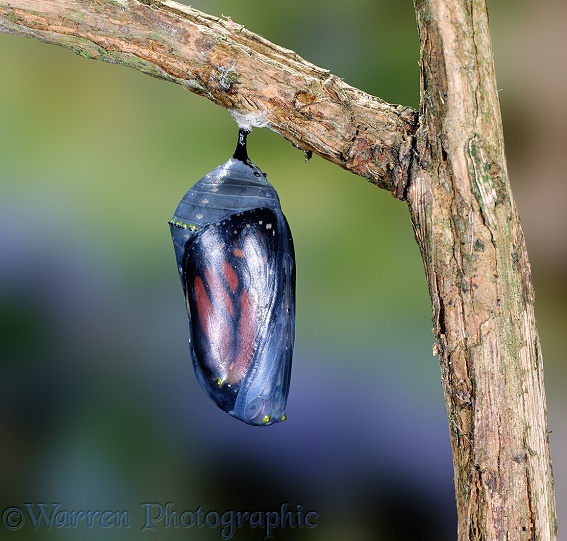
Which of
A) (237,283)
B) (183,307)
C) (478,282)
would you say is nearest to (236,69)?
(237,283)

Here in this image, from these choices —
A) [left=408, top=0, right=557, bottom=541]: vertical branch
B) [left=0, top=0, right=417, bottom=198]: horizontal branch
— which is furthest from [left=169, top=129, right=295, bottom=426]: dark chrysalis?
[left=408, top=0, right=557, bottom=541]: vertical branch

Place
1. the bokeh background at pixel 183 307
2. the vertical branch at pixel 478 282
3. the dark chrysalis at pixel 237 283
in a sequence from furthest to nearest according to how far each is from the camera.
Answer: the bokeh background at pixel 183 307
the dark chrysalis at pixel 237 283
the vertical branch at pixel 478 282

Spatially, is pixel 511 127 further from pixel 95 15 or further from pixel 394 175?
pixel 95 15

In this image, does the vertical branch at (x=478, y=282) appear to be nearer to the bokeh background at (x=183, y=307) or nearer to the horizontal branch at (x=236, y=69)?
the horizontal branch at (x=236, y=69)

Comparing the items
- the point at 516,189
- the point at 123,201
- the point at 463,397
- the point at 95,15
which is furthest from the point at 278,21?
the point at 463,397

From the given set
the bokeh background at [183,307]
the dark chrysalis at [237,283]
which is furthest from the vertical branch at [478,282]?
the bokeh background at [183,307]

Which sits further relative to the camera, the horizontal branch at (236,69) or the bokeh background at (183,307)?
the bokeh background at (183,307)

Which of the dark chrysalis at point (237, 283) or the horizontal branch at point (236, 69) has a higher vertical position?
the horizontal branch at point (236, 69)

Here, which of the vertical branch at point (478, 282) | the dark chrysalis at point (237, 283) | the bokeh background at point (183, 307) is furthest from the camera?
the bokeh background at point (183, 307)

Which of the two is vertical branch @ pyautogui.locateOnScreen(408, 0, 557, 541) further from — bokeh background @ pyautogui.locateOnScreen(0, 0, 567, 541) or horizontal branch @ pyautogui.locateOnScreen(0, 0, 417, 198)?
bokeh background @ pyautogui.locateOnScreen(0, 0, 567, 541)
